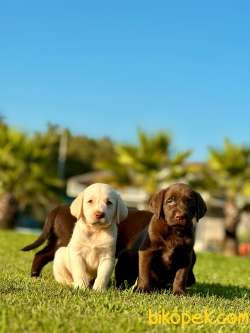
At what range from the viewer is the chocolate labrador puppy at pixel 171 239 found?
6.73 meters

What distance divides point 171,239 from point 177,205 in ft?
1.25

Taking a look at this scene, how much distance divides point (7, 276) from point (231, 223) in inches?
975

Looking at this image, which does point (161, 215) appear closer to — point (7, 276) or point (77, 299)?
point (77, 299)

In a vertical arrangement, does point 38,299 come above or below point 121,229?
below

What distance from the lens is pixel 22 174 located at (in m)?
33.9

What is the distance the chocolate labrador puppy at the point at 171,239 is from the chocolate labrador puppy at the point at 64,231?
1.86 feet

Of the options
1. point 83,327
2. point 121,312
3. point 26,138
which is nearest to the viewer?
point 83,327

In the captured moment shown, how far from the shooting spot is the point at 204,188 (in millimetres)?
33312

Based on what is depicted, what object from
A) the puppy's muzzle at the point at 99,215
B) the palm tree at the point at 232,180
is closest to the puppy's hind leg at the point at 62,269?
the puppy's muzzle at the point at 99,215

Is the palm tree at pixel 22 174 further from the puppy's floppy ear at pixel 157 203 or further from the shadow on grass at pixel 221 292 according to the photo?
the puppy's floppy ear at pixel 157 203

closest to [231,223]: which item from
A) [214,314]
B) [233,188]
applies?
[233,188]

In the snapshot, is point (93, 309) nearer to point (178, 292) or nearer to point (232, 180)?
point (178, 292)

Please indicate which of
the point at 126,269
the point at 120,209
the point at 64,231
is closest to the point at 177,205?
the point at 120,209

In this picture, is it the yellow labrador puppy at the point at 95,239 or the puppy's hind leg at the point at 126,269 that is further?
the puppy's hind leg at the point at 126,269
